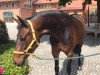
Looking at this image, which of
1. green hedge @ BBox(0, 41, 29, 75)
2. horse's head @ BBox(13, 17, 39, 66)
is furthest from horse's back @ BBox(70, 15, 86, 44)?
green hedge @ BBox(0, 41, 29, 75)

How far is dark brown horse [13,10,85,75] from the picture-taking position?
6.24 meters

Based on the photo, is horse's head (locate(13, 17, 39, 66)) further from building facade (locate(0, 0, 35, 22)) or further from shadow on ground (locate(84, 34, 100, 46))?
building facade (locate(0, 0, 35, 22))

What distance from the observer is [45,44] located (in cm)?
1492

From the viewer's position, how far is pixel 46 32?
683 centimetres

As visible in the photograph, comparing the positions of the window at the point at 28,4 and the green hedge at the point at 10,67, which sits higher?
the green hedge at the point at 10,67

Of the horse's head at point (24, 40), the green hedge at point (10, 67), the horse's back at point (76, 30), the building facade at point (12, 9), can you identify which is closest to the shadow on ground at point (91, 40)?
the green hedge at point (10, 67)

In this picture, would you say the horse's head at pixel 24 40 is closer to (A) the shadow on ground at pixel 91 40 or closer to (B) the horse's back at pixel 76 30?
(B) the horse's back at pixel 76 30

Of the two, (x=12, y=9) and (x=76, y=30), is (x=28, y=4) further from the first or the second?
(x=76, y=30)

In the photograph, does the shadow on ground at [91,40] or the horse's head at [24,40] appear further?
the shadow on ground at [91,40]

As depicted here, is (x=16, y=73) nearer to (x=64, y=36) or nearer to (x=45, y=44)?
(x=64, y=36)

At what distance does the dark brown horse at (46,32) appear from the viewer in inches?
246

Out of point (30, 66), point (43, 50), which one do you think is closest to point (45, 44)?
point (43, 50)

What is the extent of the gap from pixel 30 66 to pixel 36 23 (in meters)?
4.69

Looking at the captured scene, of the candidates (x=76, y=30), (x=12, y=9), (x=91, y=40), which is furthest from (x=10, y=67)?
(x=12, y=9)
